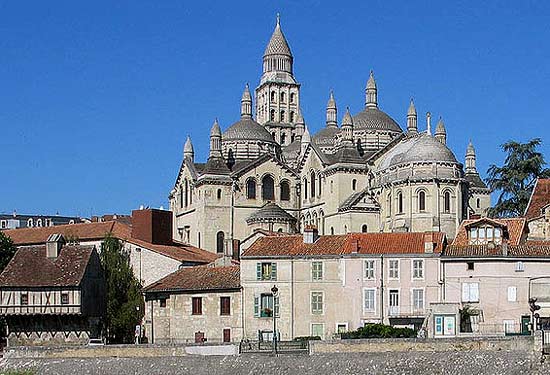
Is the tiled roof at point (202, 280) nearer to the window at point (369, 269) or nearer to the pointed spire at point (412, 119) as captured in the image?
the window at point (369, 269)

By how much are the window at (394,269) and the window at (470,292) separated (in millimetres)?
3933

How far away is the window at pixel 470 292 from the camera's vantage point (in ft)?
208

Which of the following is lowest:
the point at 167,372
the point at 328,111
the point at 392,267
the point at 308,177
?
the point at 167,372

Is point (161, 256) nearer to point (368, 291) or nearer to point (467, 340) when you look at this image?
point (368, 291)

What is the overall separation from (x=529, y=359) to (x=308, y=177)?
66873 millimetres

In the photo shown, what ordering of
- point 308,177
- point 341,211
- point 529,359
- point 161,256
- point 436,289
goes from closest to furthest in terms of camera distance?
point 529,359
point 436,289
point 161,256
point 341,211
point 308,177

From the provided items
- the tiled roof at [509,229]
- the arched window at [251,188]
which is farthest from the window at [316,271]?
the arched window at [251,188]

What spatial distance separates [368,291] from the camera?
6525 cm

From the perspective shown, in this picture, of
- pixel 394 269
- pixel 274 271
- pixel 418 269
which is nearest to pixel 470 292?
pixel 418 269

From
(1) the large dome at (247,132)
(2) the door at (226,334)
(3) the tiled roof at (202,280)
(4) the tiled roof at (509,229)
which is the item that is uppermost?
(1) the large dome at (247,132)

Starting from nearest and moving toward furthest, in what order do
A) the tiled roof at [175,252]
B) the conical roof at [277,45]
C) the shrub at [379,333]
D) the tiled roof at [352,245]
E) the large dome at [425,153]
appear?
1. the shrub at [379,333]
2. the tiled roof at [352,245]
3. the tiled roof at [175,252]
4. the large dome at [425,153]
5. the conical roof at [277,45]

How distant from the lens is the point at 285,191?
393 ft

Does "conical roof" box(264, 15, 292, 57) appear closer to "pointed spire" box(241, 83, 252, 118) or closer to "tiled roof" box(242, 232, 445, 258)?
"pointed spire" box(241, 83, 252, 118)

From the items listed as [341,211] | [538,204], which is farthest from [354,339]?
[341,211]
